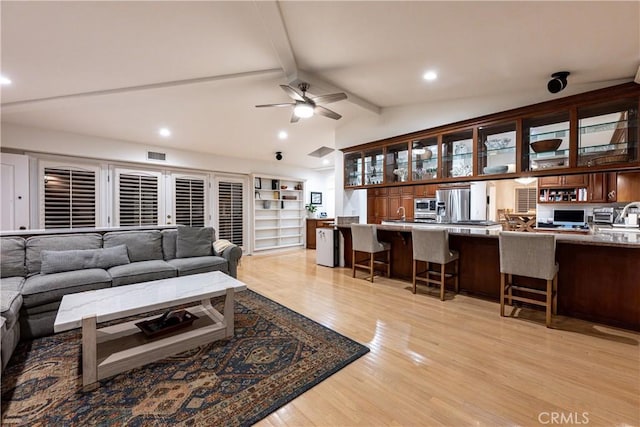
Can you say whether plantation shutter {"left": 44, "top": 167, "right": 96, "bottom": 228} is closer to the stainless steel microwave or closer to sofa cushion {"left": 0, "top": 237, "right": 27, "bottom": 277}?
sofa cushion {"left": 0, "top": 237, "right": 27, "bottom": 277}

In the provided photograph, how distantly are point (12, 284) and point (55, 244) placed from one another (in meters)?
0.71

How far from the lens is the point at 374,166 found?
5062 mm

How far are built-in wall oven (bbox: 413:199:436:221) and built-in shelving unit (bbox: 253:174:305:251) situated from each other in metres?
3.26

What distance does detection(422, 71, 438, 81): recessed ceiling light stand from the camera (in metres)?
3.13

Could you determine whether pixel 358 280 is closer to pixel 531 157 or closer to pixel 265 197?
pixel 531 157

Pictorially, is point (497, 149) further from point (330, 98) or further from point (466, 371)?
point (466, 371)

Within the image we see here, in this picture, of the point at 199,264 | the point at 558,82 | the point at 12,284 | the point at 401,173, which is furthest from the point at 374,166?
the point at 12,284

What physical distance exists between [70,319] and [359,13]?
3.00m

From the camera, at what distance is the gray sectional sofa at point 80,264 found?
2.39 m

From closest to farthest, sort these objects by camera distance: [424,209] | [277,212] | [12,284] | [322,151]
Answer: [12,284], [322,151], [424,209], [277,212]

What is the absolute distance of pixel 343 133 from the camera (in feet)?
17.6

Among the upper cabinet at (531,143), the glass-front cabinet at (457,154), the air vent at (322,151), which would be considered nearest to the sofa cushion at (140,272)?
the upper cabinet at (531,143)

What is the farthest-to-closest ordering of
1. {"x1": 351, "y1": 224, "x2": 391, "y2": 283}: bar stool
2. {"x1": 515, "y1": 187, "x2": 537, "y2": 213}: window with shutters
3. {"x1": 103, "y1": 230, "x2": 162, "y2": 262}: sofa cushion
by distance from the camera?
{"x1": 515, "y1": 187, "x2": 537, "y2": 213}: window with shutters
{"x1": 351, "y1": 224, "x2": 391, "y2": 283}: bar stool
{"x1": 103, "y1": 230, "x2": 162, "y2": 262}: sofa cushion

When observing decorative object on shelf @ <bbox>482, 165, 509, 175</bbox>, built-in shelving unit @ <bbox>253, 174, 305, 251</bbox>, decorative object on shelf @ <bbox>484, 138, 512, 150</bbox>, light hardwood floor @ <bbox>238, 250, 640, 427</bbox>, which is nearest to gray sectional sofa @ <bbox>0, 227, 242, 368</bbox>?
light hardwood floor @ <bbox>238, 250, 640, 427</bbox>
